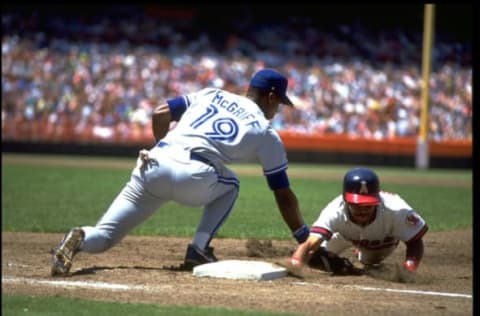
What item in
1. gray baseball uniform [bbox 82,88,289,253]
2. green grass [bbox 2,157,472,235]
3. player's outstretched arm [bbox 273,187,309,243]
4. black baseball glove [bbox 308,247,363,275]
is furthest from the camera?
green grass [bbox 2,157,472,235]

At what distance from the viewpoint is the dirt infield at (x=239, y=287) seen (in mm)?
5875

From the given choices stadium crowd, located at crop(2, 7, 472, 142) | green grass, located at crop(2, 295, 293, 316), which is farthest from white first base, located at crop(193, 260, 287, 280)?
stadium crowd, located at crop(2, 7, 472, 142)

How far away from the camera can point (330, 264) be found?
758 centimetres

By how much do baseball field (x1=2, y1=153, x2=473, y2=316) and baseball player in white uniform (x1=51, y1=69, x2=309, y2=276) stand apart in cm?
38

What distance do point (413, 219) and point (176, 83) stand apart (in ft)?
77.6

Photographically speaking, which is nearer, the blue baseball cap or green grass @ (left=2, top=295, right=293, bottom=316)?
green grass @ (left=2, top=295, right=293, bottom=316)

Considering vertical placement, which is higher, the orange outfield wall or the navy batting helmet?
the navy batting helmet

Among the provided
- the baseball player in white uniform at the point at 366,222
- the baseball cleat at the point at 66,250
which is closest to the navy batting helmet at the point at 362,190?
the baseball player in white uniform at the point at 366,222

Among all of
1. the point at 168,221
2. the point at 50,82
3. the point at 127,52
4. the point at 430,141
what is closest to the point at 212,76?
the point at 127,52

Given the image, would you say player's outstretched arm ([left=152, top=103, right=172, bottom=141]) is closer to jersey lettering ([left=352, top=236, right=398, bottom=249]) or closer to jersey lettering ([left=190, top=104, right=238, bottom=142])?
jersey lettering ([left=190, top=104, right=238, bottom=142])

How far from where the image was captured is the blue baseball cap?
22.6 feet

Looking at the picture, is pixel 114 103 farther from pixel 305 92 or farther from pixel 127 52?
pixel 305 92

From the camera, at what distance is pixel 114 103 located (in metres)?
29.4

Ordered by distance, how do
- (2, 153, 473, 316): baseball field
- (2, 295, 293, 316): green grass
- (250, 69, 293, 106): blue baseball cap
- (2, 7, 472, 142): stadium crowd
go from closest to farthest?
(2, 295, 293, 316): green grass, (2, 153, 473, 316): baseball field, (250, 69, 293, 106): blue baseball cap, (2, 7, 472, 142): stadium crowd
